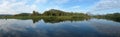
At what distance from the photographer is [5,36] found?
17766mm

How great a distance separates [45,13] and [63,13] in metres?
11.3

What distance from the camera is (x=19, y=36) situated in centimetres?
1794

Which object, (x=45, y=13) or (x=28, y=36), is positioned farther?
(x=45, y=13)

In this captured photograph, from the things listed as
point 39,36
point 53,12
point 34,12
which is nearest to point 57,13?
point 53,12

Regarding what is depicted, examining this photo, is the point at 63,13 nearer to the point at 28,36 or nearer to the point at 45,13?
the point at 45,13

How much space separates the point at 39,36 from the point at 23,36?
5.61 ft

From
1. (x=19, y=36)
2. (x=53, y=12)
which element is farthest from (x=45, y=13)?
(x=19, y=36)

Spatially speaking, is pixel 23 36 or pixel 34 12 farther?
pixel 34 12

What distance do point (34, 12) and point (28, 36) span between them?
272 feet

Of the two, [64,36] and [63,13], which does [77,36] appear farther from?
[63,13]

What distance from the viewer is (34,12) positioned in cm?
9969

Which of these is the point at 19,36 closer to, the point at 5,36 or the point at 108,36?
the point at 5,36

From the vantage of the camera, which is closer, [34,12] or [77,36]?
[77,36]

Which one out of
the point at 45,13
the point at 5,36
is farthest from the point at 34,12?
the point at 5,36
